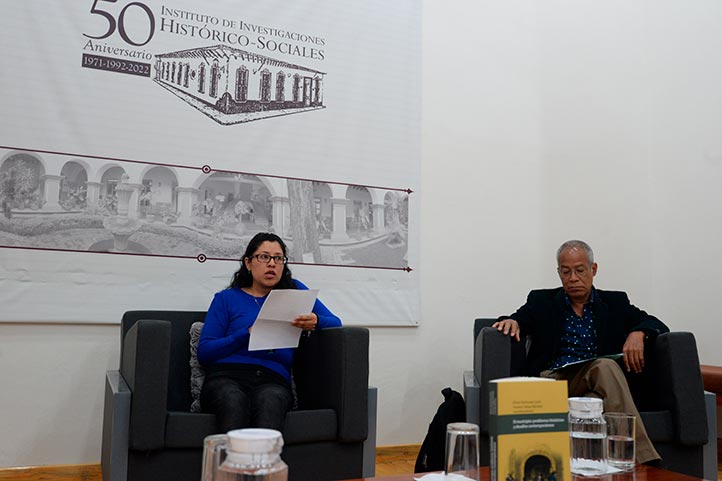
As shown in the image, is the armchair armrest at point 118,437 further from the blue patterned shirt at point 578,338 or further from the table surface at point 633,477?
the blue patterned shirt at point 578,338

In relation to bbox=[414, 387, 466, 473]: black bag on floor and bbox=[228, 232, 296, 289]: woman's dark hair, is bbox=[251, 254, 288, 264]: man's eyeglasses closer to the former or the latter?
bbox=[228, 232, 296, 289]: woman's dark hair

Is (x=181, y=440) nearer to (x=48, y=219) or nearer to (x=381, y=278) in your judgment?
(x=48, y=219)

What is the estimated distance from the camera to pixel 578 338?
9.64 feet

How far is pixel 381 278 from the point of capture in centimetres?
360

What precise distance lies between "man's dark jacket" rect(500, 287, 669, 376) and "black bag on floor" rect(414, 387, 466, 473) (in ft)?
1.41

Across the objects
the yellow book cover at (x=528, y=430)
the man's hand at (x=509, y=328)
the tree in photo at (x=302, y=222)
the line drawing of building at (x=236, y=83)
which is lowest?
the yellow book cover at (x=528, y=430)

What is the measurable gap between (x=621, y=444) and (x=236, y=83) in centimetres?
252

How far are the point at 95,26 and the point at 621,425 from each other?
9.24 ft

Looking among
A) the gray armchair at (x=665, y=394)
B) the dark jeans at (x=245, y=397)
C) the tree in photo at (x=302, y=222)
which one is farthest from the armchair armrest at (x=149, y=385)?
the tree in photo at (x=302, y=222)

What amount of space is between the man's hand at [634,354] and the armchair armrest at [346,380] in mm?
1067

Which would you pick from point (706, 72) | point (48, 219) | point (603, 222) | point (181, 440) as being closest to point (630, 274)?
point (603, 222)

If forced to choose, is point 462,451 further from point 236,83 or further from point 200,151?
point 236,83

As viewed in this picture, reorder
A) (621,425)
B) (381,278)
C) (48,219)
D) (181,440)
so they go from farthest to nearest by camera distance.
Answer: (381,278), (48,219), (181,440), (621,425)

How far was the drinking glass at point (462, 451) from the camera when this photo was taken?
131cm
